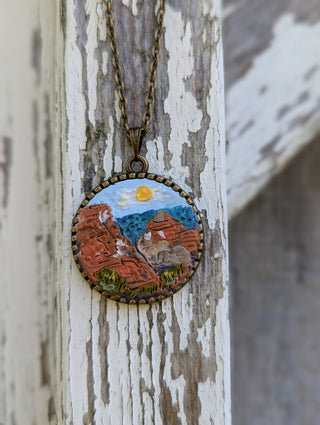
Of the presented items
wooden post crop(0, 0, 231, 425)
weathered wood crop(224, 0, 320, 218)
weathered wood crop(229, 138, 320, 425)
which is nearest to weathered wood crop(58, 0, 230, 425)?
wooden post crop(0, 0, 231, 425)

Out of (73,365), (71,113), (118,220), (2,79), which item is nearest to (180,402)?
(73,365)

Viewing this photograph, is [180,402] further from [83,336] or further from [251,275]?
[251,275]

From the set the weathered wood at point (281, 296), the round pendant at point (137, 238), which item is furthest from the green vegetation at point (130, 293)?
the weathered wood at point (281, 296)

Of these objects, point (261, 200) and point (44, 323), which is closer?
point (44, 323)

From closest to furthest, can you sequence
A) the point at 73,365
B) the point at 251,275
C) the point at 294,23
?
the point at 73,365 → the point at 294,23 → the point at 251,275

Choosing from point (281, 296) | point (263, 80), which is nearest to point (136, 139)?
point (263, 80)

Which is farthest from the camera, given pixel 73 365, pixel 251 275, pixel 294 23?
pixel 251 275

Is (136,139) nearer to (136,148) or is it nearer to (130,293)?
(136,148)
